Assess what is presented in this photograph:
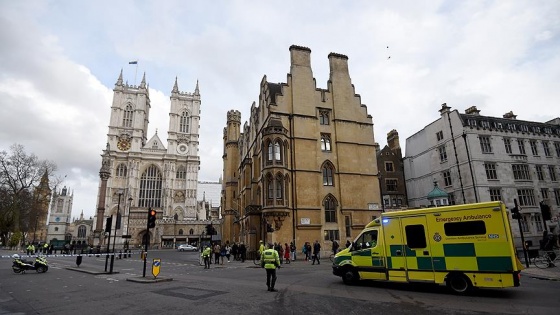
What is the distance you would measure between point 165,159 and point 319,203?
72.6 m

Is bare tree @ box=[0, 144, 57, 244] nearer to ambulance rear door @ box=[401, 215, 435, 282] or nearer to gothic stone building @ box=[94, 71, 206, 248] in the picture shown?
gothic stone building @ box=[94, 71, 206, 248]

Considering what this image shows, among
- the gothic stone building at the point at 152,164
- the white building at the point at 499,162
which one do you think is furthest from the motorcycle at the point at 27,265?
the gothic stone building at the point at 152,164

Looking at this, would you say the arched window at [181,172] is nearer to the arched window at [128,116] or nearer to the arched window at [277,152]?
the arched window at [128,116]

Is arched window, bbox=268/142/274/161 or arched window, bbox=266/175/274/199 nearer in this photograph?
arched window, bbox=266/175/274/199

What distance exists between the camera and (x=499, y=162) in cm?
3297

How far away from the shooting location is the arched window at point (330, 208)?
2797 cm

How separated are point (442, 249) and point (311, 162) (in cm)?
1878

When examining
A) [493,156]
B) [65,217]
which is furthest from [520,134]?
[65,217]

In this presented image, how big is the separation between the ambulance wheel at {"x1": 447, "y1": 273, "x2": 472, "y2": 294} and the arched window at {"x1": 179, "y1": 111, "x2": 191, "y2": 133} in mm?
93994

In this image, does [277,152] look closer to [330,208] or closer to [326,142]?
[326,142]

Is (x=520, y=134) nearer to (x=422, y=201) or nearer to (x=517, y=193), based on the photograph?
(x=517, y=193)

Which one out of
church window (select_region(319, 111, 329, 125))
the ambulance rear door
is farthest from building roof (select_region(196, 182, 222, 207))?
the ambulance rear door

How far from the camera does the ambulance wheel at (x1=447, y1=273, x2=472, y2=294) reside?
9.60 metres

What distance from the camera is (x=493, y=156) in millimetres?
33000
